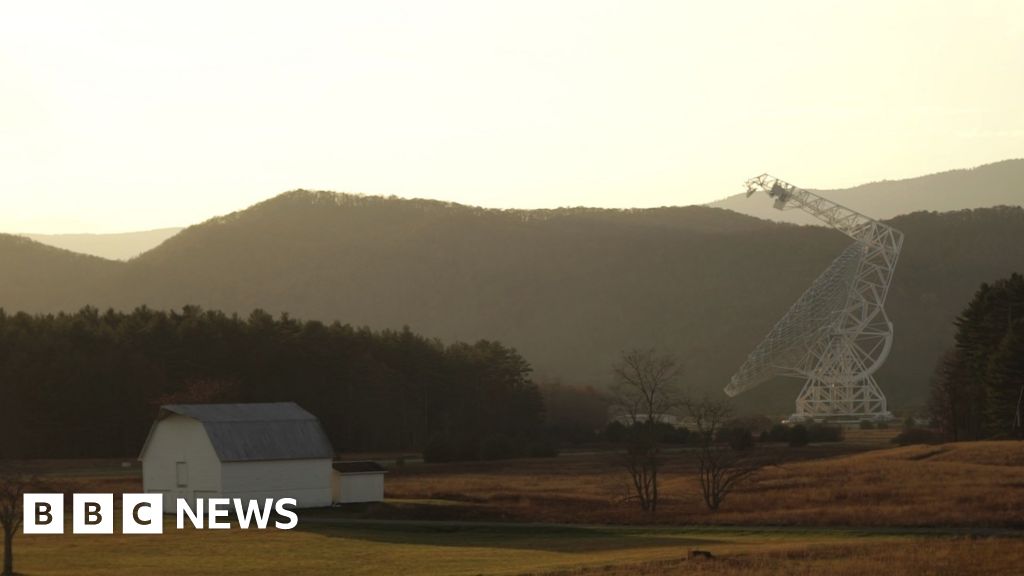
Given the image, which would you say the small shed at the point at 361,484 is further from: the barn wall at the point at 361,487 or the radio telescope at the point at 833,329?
the radio telescope at the point at 833,329

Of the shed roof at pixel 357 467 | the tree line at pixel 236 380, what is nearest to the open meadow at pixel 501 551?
the shed roof at pixel 357 467

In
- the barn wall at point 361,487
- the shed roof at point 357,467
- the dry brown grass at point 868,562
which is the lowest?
the dry brown grass at point 868,562

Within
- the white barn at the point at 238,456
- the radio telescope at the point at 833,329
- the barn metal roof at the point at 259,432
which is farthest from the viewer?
the radio telescope at the point at 833,329

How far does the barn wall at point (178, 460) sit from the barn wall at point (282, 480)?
27.5 inches

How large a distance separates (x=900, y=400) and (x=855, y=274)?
72867mm

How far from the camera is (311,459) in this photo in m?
64.2

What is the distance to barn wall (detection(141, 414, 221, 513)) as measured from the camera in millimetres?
63688

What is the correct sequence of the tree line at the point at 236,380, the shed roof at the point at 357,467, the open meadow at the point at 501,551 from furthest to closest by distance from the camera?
the tree line at the point at 236,380
the shed roof at the point at 357,467
the open meadow at the point at 501,551

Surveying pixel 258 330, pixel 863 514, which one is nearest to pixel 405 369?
pixel 258 330

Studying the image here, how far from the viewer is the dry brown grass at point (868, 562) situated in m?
35.1

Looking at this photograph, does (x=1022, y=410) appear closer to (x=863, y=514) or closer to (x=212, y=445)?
(x=863, y=514)

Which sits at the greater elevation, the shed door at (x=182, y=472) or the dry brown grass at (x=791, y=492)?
the shed door at (x=182, y=472)

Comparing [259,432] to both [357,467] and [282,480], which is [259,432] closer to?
[282,480]

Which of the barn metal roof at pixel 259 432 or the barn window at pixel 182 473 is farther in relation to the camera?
the barn window at pixel 182 473
